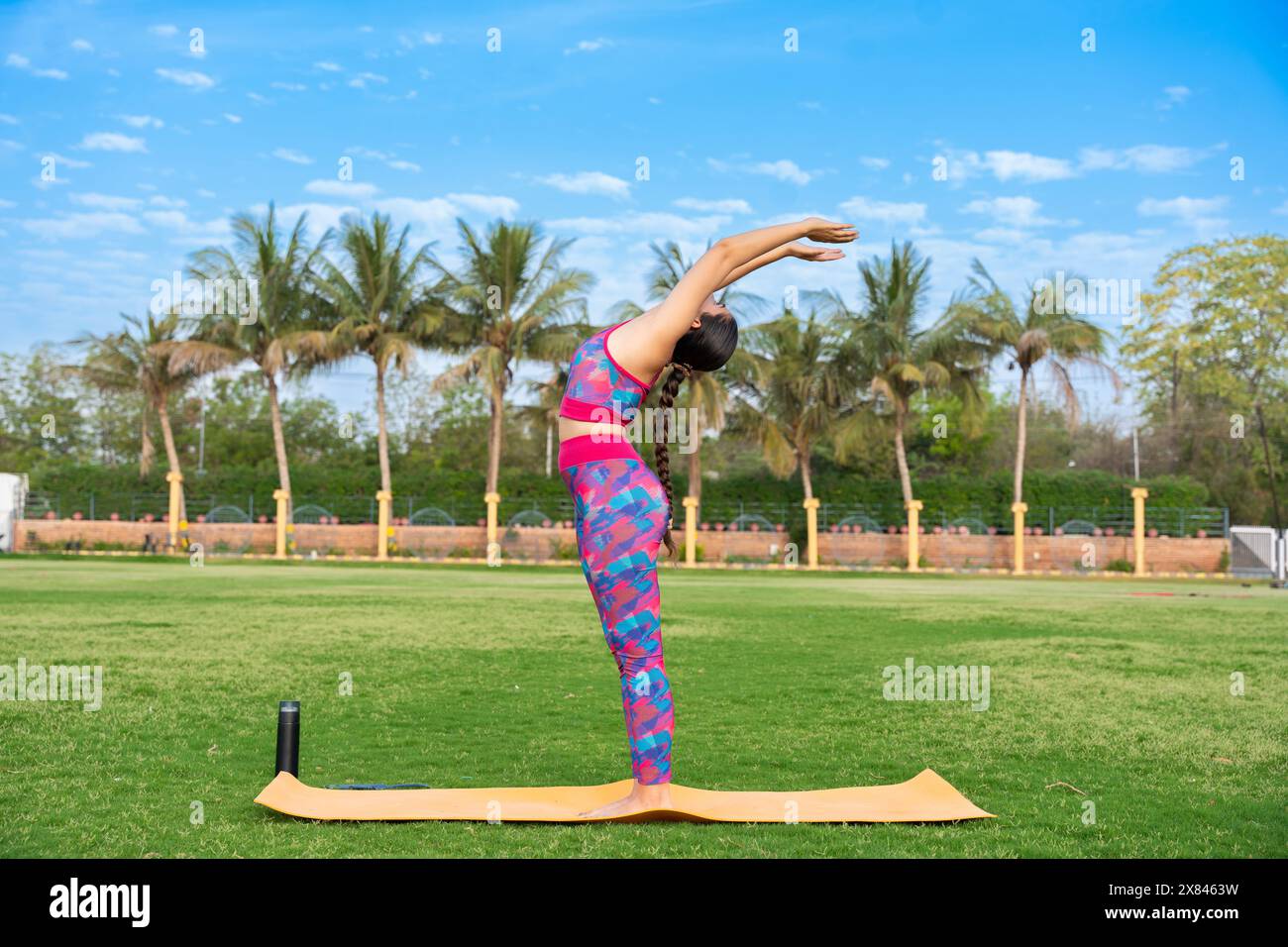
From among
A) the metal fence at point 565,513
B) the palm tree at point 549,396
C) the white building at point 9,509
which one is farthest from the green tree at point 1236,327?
the white building at point 9,509

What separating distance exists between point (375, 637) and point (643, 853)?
801 cm

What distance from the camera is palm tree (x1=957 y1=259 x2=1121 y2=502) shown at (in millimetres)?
33562

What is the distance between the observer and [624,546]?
438cm

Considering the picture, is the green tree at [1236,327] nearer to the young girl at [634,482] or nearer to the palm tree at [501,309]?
the palm tree at [501,309]

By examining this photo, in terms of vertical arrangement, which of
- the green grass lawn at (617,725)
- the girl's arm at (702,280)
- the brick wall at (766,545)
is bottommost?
the brick wall at (766,545)

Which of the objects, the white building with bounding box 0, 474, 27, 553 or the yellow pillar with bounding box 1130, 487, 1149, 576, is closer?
the yellow pillar with bounding box 1130, 487, 1149, 576

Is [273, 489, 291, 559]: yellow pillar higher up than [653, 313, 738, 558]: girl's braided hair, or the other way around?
[653, 313, 738, 558]: girl's braided hair

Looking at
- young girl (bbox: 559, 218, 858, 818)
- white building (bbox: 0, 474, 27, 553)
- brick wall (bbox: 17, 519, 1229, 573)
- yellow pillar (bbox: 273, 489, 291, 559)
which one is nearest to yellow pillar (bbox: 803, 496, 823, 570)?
brick wall (bbox: 17, 519, 1229, 573)

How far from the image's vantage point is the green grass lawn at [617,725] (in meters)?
4.15

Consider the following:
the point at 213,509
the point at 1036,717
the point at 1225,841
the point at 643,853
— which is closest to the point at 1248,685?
the point at 1036,717

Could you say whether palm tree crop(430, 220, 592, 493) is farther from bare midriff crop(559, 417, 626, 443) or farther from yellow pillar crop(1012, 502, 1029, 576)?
bare midriff crop(559, 417, 626, 443)

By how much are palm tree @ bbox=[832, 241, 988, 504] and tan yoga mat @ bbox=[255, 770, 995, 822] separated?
30.1 m

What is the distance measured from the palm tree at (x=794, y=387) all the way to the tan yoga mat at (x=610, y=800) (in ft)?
99.4
